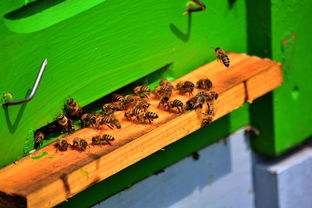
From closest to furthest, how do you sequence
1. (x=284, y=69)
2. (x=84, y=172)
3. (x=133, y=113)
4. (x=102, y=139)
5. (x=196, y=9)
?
(x=84, y=172)
(x=102, y=139)
(x=133, y=113)
(x=196, y=9)
(x=284, y=69)

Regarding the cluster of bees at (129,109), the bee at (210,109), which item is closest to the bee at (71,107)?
the cluster of bees at (129,109)

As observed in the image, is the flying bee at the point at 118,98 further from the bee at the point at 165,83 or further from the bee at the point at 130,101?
the bee at the point at 165,83

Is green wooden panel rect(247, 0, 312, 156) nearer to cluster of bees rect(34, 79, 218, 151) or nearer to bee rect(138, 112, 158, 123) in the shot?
cluster of bees rect(34, 79, 218, 151)

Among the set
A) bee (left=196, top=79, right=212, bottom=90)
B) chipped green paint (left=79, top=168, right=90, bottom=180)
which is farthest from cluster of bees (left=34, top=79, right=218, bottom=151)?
chipped green paint (left=79, top=168, right=90, bottom=180)

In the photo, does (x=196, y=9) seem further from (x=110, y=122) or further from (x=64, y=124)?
(x=64, y=124)

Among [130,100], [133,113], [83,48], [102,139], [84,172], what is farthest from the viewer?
[130,100]

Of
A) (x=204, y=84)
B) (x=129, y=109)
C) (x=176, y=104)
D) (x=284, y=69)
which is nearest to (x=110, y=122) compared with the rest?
(x=129, y=109)
